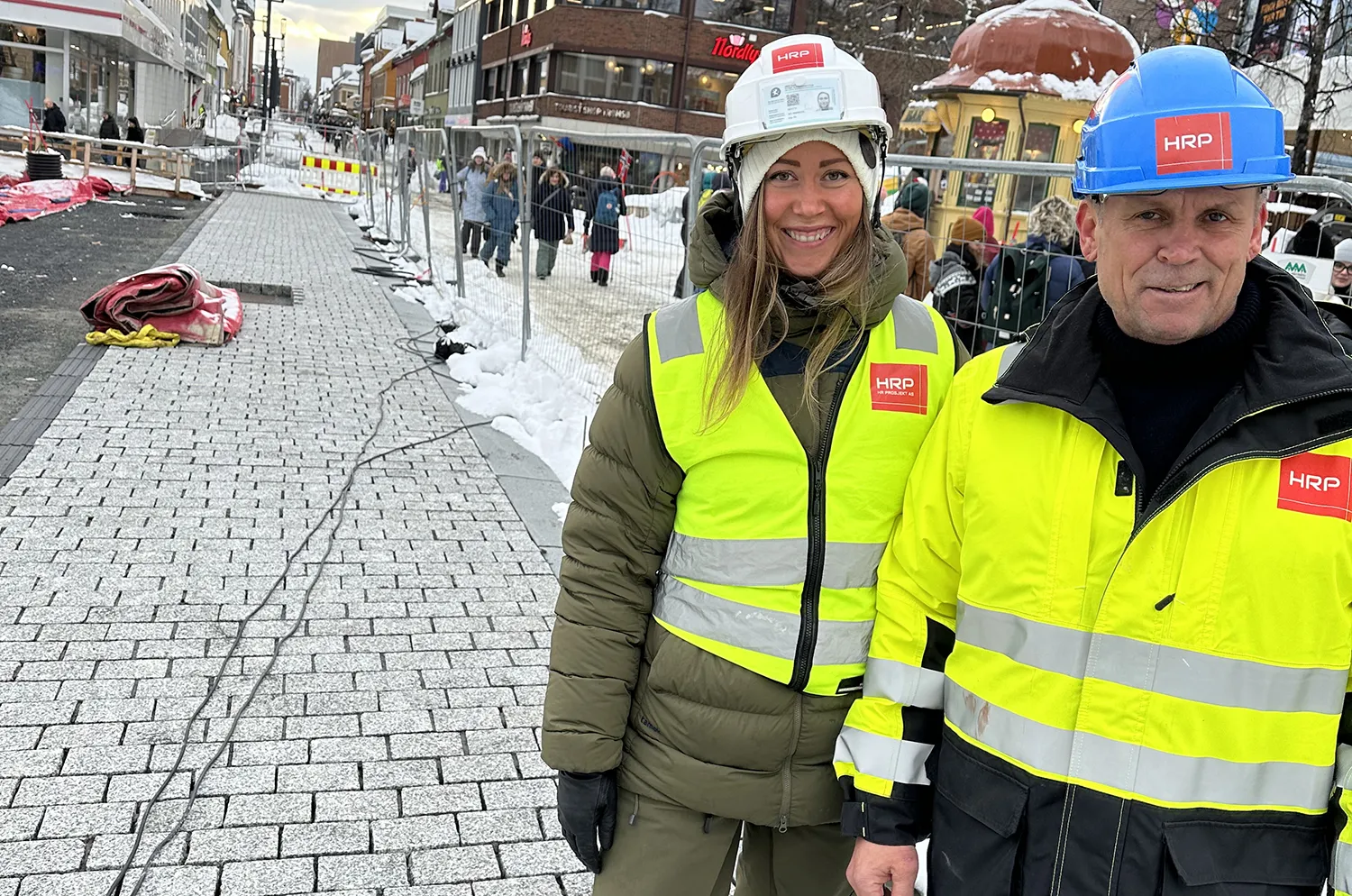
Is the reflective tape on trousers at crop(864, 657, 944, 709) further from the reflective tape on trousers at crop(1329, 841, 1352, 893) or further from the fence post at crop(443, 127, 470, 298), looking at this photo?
the fence post at crop(443, 127, 470, 298)

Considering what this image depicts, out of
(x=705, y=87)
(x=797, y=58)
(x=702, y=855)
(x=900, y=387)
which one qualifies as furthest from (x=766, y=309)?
(x=705, y=87)

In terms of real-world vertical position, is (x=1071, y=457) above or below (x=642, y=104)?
below

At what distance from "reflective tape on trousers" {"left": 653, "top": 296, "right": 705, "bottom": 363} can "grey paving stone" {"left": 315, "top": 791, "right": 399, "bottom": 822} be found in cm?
197

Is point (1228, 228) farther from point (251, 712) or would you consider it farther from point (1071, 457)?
point (251, 712)

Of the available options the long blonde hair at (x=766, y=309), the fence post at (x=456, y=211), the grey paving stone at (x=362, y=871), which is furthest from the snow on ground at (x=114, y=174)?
the long blonde hair at (x=766, y=309)

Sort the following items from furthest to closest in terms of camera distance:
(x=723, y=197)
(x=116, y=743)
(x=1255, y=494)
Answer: (x=116, y=743) < (x=723, y=197) < (x=1255, y=494)

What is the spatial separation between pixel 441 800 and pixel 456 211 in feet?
37.9

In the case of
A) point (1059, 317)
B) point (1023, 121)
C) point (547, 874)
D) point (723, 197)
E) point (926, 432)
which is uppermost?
point (1023, 121)

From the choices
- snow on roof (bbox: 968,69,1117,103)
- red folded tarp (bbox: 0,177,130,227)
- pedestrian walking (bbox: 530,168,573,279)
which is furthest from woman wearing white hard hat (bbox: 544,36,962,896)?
red folded tarp (bbox: 0,177,130,227)

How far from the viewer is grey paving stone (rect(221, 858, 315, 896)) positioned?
9.50 ft

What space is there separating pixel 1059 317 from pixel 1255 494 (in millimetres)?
425

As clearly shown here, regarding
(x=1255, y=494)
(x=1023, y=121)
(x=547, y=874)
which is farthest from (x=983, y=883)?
(x=1023, y=121)

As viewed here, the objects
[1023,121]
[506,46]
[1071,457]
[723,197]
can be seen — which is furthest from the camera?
[506,46]

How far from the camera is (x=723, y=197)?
222 cm
